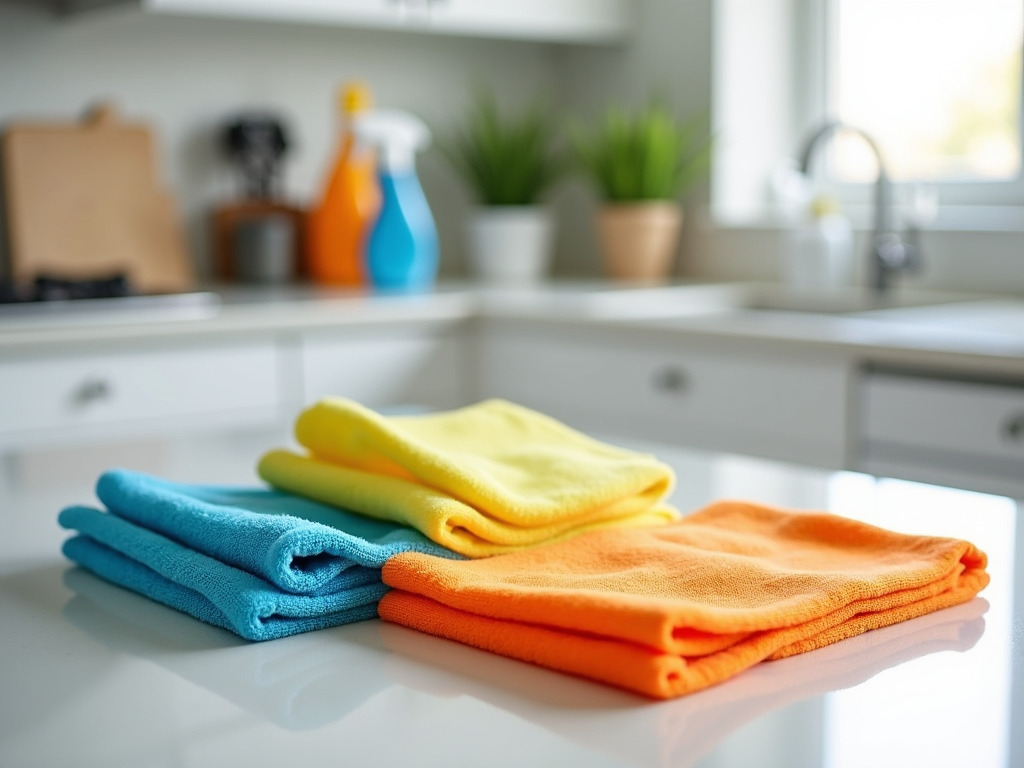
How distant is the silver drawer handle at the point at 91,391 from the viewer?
2207mm

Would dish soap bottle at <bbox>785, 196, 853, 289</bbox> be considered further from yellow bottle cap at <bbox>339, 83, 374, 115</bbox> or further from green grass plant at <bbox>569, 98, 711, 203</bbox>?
yellow bottle cap at <bbox>339, 83, 374, 115</bbox>

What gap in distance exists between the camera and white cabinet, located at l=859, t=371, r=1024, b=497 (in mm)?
1805

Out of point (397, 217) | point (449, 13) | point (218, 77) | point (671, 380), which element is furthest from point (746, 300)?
point (218, 77)

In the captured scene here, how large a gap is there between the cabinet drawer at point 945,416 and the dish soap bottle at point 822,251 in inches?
31.1

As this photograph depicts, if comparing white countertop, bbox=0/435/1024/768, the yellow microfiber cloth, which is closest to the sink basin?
the yellow microfiber cloth

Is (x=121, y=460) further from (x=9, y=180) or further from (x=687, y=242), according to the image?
(x=687, y=242)

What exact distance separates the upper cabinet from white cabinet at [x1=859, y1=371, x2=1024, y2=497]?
4.36 ft

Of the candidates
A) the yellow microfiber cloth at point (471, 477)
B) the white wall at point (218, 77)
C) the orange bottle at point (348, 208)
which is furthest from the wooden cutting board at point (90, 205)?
the yellow microfiber cloth at point (471, 477)

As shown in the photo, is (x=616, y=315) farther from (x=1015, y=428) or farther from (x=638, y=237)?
(x=1015, y=428)

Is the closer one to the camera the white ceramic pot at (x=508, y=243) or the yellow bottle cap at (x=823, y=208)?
the yellow bottle cap at (x=823, y=208)

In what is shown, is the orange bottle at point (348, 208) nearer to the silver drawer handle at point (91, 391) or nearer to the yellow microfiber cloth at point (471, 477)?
the silver drawer handle at point (91, 391)

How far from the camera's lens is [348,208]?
289 cm

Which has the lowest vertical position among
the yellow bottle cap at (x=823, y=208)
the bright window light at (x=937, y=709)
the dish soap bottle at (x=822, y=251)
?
the bright window light at (x=937, y=709)

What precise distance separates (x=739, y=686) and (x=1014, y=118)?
2403mm
